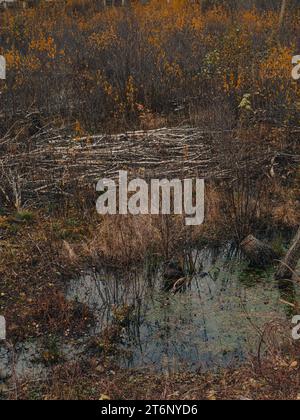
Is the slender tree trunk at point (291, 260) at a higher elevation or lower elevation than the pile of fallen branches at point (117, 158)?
lower

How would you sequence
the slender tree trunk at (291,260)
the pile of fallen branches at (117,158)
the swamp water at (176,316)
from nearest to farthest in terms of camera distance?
1. the swamp water at (176,316)
2. the slender tree trunk at (291,260)
3. the pile of fallen branches at (117,158)

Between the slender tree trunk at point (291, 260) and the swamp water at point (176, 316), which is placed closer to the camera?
the swamp water at point (176, 316)

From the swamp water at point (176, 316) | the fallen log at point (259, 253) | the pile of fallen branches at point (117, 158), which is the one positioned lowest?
the swamp water at point (176, 316)

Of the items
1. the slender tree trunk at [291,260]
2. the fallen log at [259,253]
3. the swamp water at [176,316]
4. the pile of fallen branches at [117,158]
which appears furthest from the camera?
the pile of fallen branches at [117,158]

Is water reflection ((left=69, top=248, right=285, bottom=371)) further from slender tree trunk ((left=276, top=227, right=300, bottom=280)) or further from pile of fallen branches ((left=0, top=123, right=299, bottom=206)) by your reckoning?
pile of fallen branches ((left=0, top=123, right=299, bottom=206))

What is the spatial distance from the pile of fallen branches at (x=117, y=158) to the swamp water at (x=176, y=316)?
171 centimetres

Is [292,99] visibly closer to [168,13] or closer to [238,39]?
[238,39]

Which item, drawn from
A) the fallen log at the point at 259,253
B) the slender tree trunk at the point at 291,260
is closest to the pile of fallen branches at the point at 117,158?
the fallen log at the point at 259,253

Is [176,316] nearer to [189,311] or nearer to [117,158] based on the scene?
[189,311]

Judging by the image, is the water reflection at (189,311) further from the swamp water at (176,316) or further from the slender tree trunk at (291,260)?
the slender tree trunk at (291,260)

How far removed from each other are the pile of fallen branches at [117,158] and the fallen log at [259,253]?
1.17 meters

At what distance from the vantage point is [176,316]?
5.96 metres

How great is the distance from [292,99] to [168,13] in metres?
6.53

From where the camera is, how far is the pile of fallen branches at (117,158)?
26.5 feet
